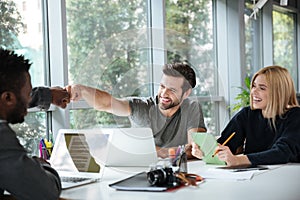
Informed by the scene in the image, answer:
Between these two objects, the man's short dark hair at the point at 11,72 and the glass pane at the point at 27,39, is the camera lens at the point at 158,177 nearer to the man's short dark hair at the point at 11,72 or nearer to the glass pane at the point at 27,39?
the man's short dark hair at the point at 11,72

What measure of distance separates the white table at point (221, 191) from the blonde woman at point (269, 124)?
0.31 meters

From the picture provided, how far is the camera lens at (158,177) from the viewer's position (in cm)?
179

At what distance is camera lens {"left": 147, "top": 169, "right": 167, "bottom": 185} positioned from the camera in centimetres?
179

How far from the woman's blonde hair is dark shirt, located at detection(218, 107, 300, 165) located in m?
0.03

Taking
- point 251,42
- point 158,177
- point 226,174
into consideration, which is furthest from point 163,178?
point 251,42

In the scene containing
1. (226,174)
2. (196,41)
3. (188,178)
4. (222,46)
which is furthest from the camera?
(222,46)

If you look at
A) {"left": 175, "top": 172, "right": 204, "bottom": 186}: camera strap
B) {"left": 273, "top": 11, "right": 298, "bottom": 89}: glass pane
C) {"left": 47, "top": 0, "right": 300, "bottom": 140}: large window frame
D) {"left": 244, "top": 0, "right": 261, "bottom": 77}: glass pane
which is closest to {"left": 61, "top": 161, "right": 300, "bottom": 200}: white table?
{"left": 175, "top": 172, "right": 204, "bottom": 186}: camera strap

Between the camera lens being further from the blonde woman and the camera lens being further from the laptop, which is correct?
the blonde woman

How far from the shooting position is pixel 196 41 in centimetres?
485

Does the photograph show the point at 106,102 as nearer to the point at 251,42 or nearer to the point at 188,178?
the point at 188,178

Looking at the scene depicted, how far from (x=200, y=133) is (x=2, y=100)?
3.37 feet

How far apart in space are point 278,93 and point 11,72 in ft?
4.72

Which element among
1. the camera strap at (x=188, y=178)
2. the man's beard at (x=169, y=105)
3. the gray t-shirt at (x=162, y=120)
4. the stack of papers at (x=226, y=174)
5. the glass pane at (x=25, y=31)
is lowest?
the stack of papers at (x=226, y=174)

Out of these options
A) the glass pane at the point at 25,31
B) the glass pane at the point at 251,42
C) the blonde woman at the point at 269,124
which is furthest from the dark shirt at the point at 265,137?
the glass pane at the point at 251,42
